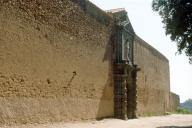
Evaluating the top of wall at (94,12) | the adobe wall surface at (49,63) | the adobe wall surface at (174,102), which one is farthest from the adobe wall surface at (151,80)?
the adobe wall surface at (49,63)

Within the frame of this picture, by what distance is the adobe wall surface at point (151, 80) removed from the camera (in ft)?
98.6

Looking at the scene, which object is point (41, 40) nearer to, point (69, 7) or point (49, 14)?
point (49, 14)

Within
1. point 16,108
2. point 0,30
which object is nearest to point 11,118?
point 16,108

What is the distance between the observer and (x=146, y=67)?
107ft

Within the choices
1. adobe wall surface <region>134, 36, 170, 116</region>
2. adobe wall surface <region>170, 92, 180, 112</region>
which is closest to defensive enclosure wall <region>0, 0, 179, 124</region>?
adobe wall surface <region>134, 36, 170, 116</region>

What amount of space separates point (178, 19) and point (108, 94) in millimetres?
6195

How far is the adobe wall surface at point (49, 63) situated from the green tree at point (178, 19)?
3647 millimetres

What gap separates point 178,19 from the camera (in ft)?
63.2

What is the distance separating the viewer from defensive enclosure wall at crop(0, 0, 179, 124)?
13.5 metres

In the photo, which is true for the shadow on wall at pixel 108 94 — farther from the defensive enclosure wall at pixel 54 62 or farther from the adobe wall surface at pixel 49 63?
the adobe wall surface at pixel 49 63

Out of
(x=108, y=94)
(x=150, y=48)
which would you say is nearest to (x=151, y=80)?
(x=150, y=48)

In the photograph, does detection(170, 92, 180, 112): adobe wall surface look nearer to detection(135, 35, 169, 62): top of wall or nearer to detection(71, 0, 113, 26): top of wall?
detection(135, 35, 169, 62): top of wall

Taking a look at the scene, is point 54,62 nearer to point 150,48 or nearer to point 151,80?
point 151,80

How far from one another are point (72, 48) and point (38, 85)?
137 inches
